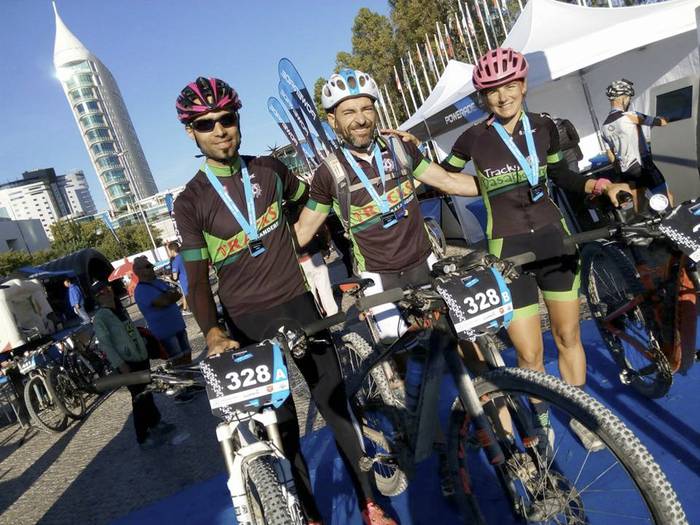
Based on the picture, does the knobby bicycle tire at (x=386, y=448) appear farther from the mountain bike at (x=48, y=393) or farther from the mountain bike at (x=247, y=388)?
the mountain bike at (x=48, y=393)

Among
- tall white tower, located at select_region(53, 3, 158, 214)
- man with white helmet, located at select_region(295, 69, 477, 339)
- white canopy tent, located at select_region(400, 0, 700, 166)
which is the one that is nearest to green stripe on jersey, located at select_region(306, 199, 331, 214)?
man with white helmet, located at select_region(295, 69, 477, 339)

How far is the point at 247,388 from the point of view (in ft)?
6.26

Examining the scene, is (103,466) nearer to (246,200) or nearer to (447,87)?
(246,200)

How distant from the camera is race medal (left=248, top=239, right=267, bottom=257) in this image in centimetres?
233

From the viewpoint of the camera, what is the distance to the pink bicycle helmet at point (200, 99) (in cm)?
221

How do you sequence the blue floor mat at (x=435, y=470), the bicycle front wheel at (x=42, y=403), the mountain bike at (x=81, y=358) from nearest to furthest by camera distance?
the blue floor mat at (x=435, y=470) < the bicycle front wheel at (x=42, y=403) < the mountain bike at (x=81, y=358)

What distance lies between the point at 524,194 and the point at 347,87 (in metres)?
1.14

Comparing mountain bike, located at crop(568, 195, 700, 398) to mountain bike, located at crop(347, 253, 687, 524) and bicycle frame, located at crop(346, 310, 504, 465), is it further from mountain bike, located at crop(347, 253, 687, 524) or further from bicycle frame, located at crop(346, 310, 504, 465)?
bicycle frame, located at crop(346, 310, 504, 465)

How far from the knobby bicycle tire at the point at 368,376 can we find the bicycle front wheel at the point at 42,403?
5837mm

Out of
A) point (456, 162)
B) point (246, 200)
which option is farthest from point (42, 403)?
point (456, 162)

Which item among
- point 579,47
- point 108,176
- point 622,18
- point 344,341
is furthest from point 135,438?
point 108,176

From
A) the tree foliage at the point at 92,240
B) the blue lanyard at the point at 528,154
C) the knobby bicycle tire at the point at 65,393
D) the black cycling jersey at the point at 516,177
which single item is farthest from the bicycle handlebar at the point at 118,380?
the tree foliage at the point at 92,240

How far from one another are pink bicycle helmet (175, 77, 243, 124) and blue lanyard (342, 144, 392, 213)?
30.1 inches

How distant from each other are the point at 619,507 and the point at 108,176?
135123 mm
